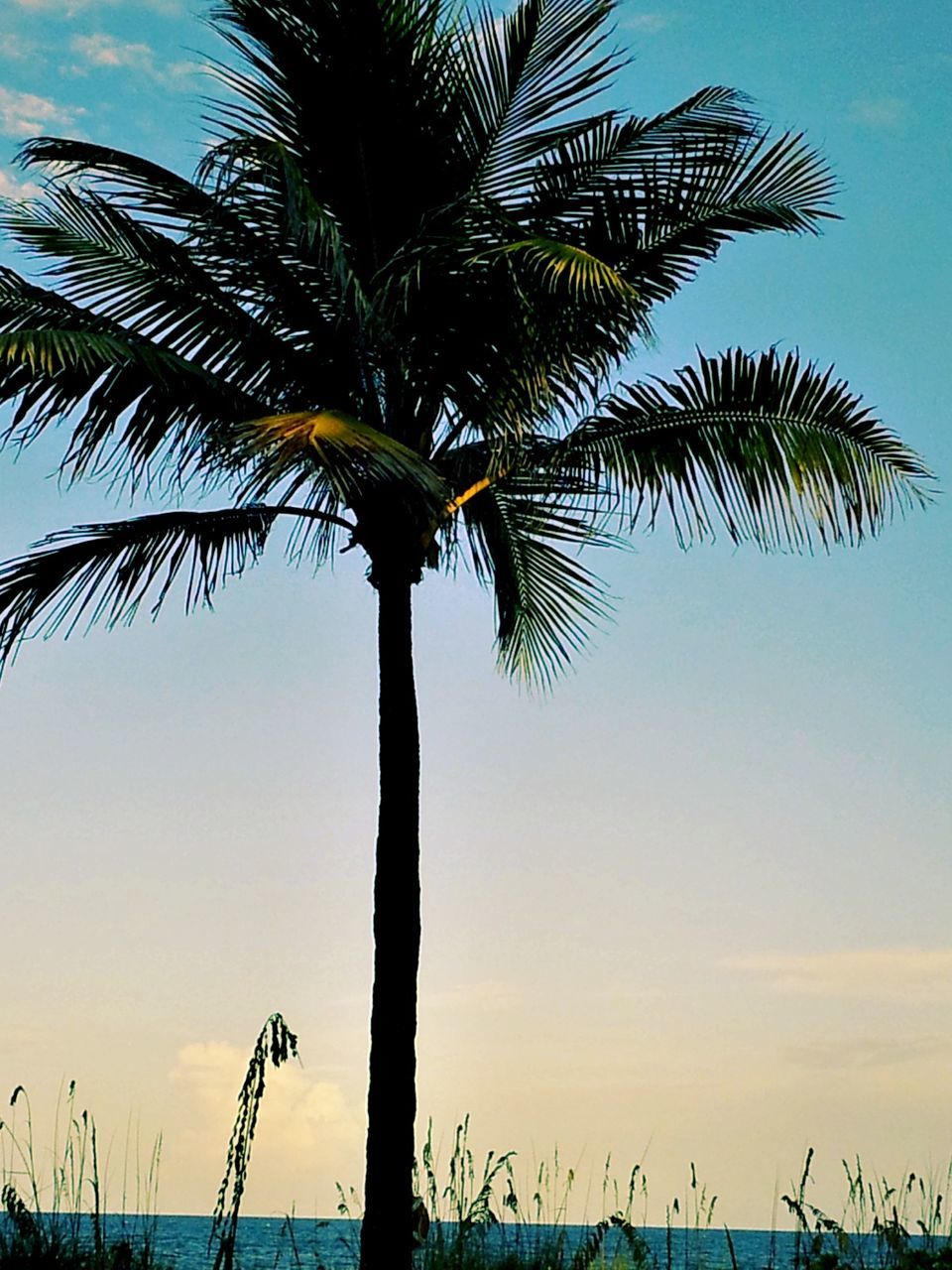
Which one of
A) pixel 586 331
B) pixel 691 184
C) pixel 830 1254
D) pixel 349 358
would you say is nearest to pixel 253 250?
pixel 349 358

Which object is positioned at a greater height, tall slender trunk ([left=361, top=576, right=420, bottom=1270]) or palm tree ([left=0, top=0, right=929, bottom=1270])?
palm tree ([left=0, top=0, right=929, bottom=1270])

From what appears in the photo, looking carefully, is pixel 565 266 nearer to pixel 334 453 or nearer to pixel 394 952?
pixel 334 453

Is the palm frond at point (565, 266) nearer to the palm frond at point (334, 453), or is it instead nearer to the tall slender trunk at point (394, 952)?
the palm frond at point (334, 453)

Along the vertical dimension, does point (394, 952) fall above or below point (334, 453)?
below

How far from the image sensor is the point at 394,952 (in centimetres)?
802

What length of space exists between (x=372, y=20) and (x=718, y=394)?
119 inches

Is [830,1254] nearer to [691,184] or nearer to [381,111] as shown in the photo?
[691,184]

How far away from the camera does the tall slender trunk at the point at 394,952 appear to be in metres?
7.57

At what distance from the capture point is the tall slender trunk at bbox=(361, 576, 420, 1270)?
757 centimetres

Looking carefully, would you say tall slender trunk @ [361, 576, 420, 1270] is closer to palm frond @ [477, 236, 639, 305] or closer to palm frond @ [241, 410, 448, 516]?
palm frond @ [241, 410, 448, 516]

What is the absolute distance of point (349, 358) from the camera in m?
9.05

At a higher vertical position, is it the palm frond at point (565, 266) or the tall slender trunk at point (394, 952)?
the palm frond at point (565, 266)

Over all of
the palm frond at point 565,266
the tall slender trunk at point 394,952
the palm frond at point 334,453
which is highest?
the palm frond at point 565,266

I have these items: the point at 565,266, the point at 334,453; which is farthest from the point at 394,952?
the point at 565,266
